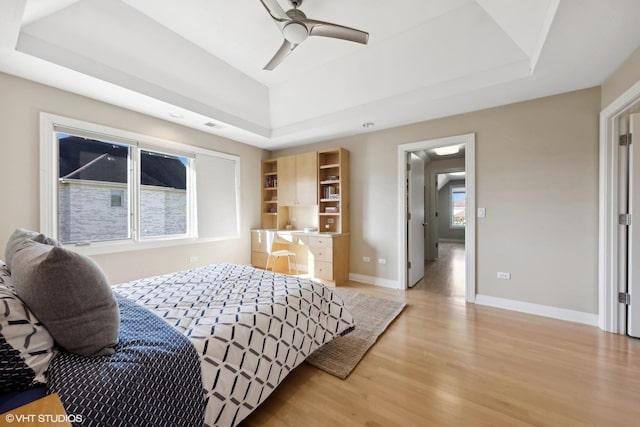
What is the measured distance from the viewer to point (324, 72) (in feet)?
10.6

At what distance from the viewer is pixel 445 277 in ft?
14.4

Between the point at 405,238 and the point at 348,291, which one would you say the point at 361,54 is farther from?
the point at 348,291

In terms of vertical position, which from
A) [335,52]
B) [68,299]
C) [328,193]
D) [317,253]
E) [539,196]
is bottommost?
[317,253]

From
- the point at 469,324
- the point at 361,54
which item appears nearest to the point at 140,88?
the point at 361,54

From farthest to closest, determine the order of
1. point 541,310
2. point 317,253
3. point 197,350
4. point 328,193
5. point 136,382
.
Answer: point 328,193 < point 317,253 < point 541,310 < point 197,350 < point 136,382

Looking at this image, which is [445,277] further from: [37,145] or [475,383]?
[37,145]

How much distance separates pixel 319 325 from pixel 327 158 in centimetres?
320

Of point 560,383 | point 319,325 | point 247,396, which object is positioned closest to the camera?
point 247,396

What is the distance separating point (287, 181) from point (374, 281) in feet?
7.86

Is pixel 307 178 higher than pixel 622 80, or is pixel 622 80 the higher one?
pixel 622 80

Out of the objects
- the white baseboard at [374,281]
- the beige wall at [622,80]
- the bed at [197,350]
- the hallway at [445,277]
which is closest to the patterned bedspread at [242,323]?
the bed at [197,350]

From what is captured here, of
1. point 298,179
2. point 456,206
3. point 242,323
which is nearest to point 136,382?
point 242,323

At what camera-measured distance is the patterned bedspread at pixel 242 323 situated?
1.24 meters

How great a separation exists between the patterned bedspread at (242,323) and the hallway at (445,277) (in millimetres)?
2161
